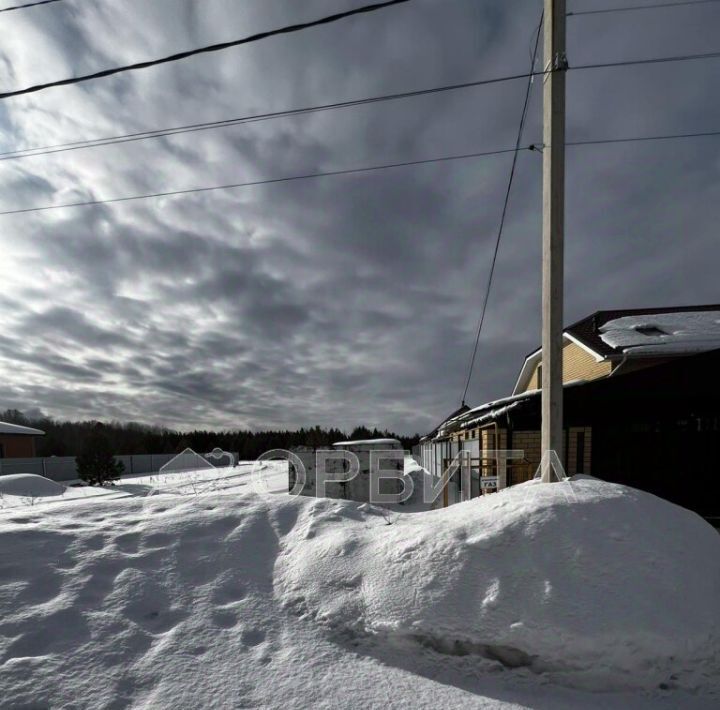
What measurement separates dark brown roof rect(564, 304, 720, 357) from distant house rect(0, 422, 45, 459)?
3442 cm

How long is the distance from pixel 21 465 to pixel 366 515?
25786 millimetres

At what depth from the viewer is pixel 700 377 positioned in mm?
6211

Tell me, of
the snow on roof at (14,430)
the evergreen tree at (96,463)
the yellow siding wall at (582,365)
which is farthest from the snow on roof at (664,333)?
the snow on roof at (14,430)

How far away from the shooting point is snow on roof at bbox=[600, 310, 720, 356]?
9.69m

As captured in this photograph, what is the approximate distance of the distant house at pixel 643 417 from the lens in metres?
6.35

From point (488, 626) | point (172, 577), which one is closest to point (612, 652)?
point (488, 626)

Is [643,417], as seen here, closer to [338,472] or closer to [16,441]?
[338,472]

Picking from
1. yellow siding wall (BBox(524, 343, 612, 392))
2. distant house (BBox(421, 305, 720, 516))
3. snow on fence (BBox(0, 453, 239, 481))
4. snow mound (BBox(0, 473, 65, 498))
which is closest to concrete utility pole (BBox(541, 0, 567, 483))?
distant house (BBox(421, 305, 720, 516))

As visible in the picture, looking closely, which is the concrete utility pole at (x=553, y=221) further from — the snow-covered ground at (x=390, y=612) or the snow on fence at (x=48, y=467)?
the snow on fence at (x=48, y=467)

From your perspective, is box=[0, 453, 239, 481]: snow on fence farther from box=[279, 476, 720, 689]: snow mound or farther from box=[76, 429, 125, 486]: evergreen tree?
box=[279, 476, 720, 689]: snow mound

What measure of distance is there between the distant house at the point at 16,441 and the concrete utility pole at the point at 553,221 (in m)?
34.4

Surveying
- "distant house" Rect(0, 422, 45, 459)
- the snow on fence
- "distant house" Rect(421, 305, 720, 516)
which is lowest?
the snow on fence

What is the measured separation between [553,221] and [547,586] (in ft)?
11.8

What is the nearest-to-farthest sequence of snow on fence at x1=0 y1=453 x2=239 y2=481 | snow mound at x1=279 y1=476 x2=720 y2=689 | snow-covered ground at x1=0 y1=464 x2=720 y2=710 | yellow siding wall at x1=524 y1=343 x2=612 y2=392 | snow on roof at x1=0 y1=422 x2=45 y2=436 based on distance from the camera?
1. snow-covered ground at x1=0 y1=464 x2=720 y2=710
2. snow mound at x1=279 y1=476 x2=720 y2=689
3. yellow siding wall at x1=524 y1=343 x2=612 y2=392
4. snow on fence at x1=0 y1=453 x2=239 y2=481
5. snow on roof at x1=0 y1=422 x2=45 y2=436
